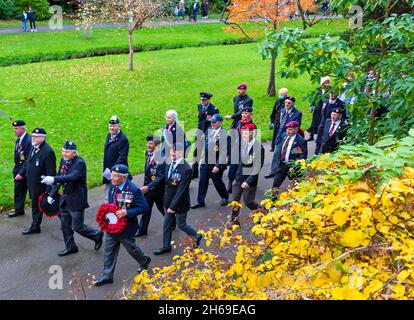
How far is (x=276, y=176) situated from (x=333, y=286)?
5.95 meters

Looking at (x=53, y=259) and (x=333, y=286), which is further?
(x=53, y=259)

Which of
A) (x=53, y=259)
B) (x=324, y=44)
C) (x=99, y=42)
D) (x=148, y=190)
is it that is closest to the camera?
(x=324, y=44)

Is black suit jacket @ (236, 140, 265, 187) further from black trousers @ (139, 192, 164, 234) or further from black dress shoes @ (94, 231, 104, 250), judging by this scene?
black dress shoes @ (94, 231, 104, 250)

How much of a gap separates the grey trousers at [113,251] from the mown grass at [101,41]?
19.5 m

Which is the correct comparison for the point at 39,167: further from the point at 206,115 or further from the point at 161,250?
the point at 206,115

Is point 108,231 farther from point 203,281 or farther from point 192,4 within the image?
point 192,4

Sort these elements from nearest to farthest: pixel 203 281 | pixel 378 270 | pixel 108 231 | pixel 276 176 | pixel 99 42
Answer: pixel 378 270, pixel 203 281, pixel 108 231, pixel 276 176, pixel 99 42

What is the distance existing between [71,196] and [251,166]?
3.03 m

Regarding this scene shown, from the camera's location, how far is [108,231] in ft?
22.4

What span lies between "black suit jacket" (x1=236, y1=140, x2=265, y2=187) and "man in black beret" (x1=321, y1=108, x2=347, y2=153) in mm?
2392

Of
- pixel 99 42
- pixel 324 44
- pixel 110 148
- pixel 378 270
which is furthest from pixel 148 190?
pixel 99 42

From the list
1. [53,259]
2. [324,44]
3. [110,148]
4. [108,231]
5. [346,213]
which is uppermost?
[324,44]

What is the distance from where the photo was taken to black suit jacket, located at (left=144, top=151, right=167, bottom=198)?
8.47 m

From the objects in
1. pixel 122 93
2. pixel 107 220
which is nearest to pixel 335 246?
pixel 107 220
